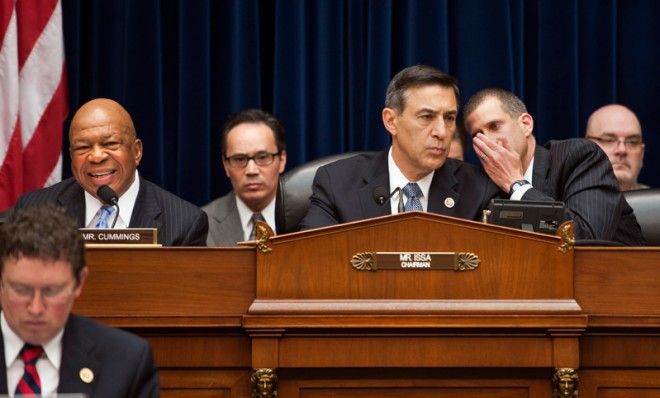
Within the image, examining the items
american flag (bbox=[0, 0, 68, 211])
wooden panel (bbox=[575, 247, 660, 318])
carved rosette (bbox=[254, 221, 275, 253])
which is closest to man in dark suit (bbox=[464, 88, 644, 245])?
wooden panel (bbox=[575, 247, 660, 318])

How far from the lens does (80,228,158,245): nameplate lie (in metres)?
3.90

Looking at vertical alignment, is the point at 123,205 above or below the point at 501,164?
below

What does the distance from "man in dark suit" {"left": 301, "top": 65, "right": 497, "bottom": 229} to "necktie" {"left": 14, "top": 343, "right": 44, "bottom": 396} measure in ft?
5.79

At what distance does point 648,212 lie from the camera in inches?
204

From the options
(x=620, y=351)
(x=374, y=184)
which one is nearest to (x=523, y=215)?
(x=620, y=351)

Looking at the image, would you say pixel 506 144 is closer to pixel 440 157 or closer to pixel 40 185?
pixel 440 157

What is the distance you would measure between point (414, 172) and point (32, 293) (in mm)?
2229

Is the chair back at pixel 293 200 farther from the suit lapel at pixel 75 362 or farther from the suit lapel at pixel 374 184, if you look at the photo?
the suit lapel at pixel 75 362

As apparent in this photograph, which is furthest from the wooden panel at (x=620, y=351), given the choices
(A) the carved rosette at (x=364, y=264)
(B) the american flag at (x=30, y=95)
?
(B) the american flag at (x=30, y=95)

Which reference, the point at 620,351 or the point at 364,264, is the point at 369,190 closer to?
the point at 364,264

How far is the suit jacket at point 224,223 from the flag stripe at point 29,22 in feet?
3.56

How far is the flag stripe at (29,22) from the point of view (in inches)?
239

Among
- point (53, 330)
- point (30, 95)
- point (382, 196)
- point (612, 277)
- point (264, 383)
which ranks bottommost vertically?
point (264, 383)

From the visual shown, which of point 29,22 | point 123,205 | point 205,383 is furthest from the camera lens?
point 29,22
